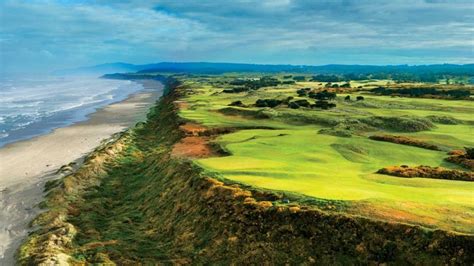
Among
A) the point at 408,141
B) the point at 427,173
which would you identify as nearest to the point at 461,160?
the point at 427,173

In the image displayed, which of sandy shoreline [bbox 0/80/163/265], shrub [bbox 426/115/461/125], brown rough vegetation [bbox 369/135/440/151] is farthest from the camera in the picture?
shrub [bbox 426/115/461/125]

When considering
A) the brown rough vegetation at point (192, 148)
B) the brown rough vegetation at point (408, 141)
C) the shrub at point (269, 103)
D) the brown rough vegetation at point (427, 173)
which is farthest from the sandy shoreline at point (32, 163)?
the brown rough vegetation at point (408, 141)

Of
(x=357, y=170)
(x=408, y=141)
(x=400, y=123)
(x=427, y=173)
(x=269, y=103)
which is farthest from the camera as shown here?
(x=269, y=103)

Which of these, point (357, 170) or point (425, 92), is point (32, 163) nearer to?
point (357, 170)

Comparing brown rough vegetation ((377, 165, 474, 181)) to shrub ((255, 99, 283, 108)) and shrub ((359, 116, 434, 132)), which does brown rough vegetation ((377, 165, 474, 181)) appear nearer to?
shrub ((359, 116, 434, 132))

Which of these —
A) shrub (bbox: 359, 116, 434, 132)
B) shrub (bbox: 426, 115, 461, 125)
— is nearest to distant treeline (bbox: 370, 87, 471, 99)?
shrub (bbox: 426, 115, 461, 125)

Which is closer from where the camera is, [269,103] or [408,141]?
[408,141]

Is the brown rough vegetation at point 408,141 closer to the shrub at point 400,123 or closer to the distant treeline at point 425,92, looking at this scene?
the shrub at point 400,123
